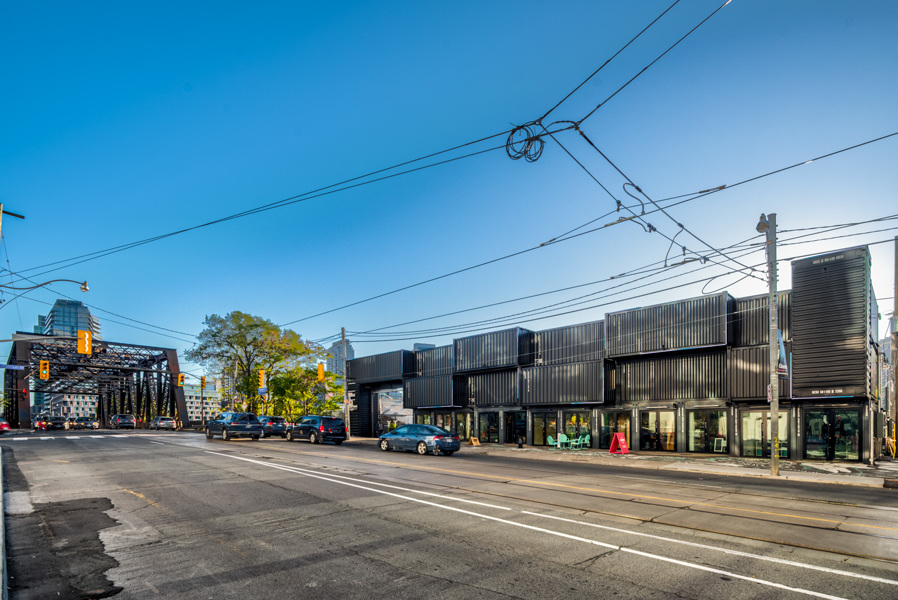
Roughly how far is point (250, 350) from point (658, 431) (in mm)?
43142

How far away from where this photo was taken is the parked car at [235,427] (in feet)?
107

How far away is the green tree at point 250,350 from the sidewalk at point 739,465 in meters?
32.4

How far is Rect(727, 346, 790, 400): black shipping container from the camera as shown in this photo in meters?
23.5

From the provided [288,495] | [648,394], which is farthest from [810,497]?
[648,394]

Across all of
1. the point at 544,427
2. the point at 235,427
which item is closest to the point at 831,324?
the point at 544,427

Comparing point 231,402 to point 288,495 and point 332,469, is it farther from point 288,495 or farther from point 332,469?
point 288,495

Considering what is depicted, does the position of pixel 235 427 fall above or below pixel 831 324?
below

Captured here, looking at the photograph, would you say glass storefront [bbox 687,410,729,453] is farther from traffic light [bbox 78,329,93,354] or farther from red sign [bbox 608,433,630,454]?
traffic light [bbox 78,329,93,354]

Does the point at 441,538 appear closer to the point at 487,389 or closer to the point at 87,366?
the point at 487,389

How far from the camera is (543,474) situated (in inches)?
661

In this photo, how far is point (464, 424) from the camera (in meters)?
39.1

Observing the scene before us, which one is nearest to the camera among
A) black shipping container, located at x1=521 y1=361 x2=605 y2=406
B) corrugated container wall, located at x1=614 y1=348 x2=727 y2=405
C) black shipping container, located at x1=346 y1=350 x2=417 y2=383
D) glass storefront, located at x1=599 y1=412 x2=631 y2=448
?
corrugated container wall, located at x1=614 y1=348 x2=727 y2=405

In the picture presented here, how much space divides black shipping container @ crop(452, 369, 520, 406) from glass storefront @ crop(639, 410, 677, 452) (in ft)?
27.7

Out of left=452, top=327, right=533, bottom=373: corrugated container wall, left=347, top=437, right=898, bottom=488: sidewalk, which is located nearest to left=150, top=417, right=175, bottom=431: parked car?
left=452, top=327, right=533, bottom=373: corrugated container wall
